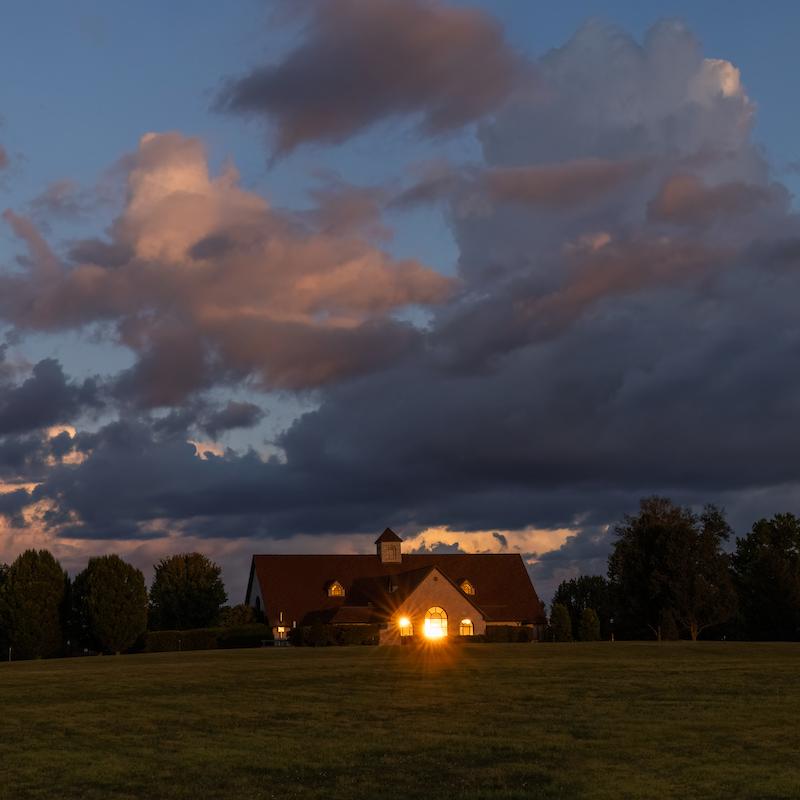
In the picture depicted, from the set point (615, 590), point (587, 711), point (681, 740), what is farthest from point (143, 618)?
point (681, 740)

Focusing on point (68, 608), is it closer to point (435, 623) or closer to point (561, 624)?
point (435, 623)

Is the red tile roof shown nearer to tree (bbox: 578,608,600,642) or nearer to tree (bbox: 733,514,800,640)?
tree (bbox: 578,608,600,642)

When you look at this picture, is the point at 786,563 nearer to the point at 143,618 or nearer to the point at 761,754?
the point at 143,618

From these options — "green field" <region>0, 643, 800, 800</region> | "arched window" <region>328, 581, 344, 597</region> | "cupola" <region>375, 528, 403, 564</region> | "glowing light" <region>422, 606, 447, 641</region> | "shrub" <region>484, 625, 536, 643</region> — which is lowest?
"green field" <region>0, 643, 800, 800</region>

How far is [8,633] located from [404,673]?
59592mm

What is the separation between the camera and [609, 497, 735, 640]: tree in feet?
326

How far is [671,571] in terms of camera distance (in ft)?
327

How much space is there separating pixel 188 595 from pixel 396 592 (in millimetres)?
28003

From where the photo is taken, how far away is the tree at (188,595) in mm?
120625

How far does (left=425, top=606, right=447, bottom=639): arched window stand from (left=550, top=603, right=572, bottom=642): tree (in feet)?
33.7

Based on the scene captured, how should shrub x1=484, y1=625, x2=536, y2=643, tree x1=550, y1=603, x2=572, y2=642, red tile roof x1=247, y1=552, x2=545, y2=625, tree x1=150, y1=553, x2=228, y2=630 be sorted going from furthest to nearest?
tree x1=150, y1=553, x2=228, y2=630
red tile roof x1=247, y1=552, x2=545, y2=625
tree x1=550, y1=603, x2=572, y2=642
shrub x1=484, y1=625, x2=536, y2=643

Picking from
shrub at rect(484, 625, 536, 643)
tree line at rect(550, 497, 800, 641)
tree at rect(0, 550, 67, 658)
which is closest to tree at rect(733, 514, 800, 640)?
tree line at rect(550, 497, 800, 641)

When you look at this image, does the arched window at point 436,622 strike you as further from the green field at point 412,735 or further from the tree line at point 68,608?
the green field at point 412,735

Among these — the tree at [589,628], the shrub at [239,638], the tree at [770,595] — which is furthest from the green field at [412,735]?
the tree at [770,595]
